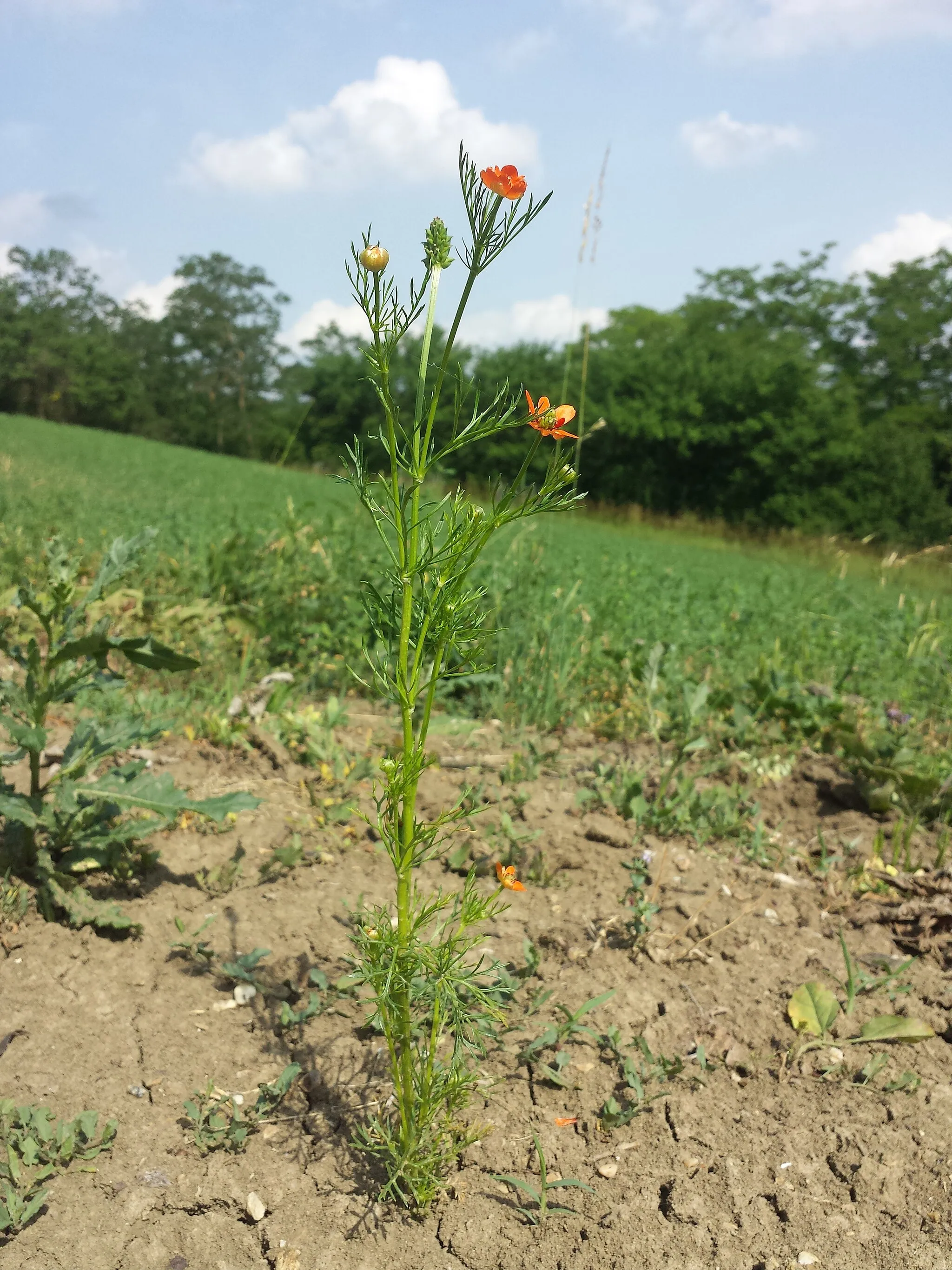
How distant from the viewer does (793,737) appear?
3.86m

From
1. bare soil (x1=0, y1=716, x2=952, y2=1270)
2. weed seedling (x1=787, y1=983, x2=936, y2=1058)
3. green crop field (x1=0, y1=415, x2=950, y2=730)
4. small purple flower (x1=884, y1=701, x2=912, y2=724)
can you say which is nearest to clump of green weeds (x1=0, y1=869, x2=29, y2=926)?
bare soil (x1=0, y1=716, x2=952, y2=1270)

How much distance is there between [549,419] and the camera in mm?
1463

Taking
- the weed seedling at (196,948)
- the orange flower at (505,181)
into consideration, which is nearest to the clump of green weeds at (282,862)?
the weed seedling at (196,948)

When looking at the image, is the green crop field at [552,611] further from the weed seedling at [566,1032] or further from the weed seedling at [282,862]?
the weed seedling at [566,1032]

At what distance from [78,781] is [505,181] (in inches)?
76.2

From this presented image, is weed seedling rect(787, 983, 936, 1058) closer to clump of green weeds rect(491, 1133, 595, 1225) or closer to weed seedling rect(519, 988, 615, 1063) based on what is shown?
weed seedling rect(519, 988, 615, 1063)

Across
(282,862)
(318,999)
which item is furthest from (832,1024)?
(282,862)

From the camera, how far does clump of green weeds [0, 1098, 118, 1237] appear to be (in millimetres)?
1639

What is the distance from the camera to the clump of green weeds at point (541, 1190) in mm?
1727

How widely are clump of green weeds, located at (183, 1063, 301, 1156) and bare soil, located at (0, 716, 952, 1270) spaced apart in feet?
0.08

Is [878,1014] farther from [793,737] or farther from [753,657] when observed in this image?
[753,657]

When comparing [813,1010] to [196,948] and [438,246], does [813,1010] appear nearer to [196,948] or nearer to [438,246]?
[196,948]

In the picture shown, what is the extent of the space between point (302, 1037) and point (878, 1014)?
1.47 m

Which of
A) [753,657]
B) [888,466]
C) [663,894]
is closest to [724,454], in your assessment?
[888,466]
